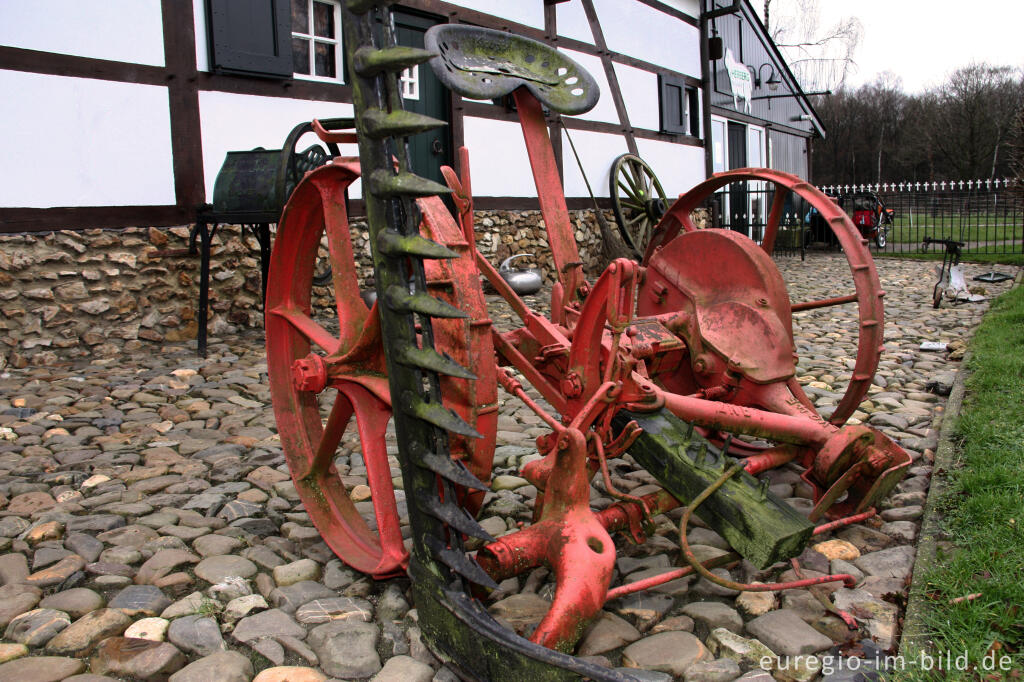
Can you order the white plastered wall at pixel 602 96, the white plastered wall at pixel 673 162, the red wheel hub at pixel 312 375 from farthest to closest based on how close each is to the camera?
the white plastered wall at pixel 673 162, the white plastered wall at pixel 602 96, the red wheel hub at pixel 312 375

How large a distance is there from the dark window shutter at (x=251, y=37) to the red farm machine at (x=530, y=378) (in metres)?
4.10

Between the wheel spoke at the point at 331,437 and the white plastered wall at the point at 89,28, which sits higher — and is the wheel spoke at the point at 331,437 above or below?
below

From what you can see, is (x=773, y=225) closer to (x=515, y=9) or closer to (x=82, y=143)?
(x=82, y=143)

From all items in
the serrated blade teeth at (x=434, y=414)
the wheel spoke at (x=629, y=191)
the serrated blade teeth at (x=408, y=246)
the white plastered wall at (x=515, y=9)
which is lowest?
the serrated blade teeth at (x=434, y=414)

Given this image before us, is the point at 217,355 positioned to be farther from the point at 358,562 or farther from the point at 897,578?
the point at 897,578

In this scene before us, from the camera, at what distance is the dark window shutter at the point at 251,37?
6.01 meters

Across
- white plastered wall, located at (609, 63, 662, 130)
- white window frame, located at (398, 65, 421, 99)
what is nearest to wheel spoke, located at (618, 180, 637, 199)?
white plastered wall, located at (609, 63, 662, 130)

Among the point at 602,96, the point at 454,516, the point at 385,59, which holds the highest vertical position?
the point at 602,96

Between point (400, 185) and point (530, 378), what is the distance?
1.21 m

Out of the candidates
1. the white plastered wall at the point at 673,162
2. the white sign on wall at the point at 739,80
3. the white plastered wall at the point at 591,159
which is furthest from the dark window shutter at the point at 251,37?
the white sign on wall at the point at 739,80

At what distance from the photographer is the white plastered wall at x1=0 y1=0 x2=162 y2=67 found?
5.11m

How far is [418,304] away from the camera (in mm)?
1695

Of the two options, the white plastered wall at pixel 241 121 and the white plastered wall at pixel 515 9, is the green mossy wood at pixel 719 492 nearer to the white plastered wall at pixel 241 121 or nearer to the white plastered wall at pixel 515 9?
the white plastered wall at pixel 241 121

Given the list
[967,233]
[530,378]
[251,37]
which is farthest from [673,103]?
[967,233]
